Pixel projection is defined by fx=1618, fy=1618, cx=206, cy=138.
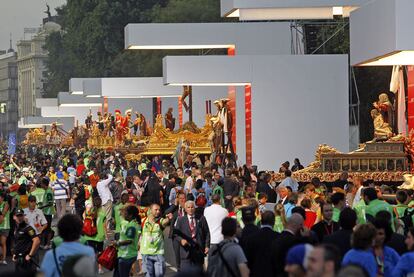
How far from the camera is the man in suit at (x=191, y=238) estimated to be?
64.0ft

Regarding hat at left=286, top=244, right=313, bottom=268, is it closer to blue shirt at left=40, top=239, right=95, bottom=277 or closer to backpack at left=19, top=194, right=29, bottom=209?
blue shirt at left=40, top=239, right=95, bottom=277

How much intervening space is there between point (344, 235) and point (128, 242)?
5.48 m

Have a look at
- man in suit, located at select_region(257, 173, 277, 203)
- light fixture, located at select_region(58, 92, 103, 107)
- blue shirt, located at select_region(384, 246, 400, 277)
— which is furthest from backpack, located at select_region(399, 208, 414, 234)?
light fixture, located at select_region(58, 92, 103, 107)

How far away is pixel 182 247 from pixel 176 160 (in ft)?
103

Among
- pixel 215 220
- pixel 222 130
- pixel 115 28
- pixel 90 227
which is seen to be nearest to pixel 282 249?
pixel 215 220

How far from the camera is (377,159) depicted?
35812mm

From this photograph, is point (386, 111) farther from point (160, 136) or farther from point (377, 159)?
point (160, 136)

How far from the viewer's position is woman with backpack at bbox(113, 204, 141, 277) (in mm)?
19766

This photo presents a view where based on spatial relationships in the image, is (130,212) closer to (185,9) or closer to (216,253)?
(216,253)

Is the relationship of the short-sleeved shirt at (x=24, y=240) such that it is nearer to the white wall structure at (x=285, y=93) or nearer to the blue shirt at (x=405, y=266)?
the blue shirt at (x=405, y=266)

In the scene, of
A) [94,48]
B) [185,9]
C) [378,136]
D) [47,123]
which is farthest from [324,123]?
[47,123]

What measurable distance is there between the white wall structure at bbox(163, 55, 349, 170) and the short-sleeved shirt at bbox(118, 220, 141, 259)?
26890 mm

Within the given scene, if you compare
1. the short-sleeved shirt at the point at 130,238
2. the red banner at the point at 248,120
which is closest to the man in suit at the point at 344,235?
the short-sleeved shirt at the point at 130,238

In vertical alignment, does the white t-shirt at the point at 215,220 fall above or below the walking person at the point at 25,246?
above
